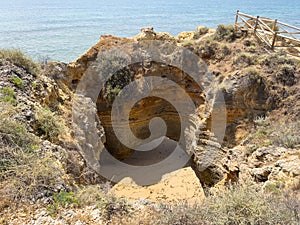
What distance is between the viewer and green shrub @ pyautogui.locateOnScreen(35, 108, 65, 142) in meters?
6.12

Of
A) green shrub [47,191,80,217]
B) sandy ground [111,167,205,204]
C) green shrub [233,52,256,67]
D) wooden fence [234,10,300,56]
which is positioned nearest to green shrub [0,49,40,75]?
green shrub [47,191,80,217]

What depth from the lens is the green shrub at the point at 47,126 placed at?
6.12 m

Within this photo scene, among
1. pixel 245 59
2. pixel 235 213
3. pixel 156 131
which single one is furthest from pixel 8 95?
pixel 245 59

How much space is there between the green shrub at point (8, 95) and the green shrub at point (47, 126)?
600mm

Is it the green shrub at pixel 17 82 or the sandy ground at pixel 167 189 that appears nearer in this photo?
the green shrub at pixel 17 82

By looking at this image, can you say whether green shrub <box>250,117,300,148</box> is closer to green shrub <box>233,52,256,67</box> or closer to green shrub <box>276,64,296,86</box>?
green shrub <box>276,64,296,86</box>

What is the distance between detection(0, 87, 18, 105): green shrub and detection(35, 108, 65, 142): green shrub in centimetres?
60

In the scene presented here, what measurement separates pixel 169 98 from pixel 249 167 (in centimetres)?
606

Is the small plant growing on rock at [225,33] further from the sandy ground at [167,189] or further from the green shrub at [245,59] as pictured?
the sandy ground at [167,189]

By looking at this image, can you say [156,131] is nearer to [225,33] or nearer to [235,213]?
[225,33]

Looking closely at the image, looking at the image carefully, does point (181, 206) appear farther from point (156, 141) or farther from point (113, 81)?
point (156, 141)

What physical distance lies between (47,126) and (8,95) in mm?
1224

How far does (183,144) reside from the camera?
13.9 meters

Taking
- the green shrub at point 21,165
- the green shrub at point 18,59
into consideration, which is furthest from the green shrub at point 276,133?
the green shrub at point 18,59
